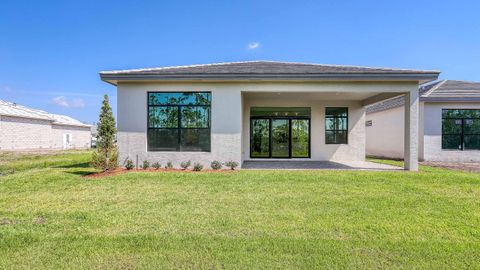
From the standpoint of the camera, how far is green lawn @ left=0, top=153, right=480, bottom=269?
325 centimetres

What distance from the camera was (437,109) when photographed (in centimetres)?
1516

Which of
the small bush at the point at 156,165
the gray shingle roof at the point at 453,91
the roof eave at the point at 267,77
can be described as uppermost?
the gray shingle roof at the point at 453,91

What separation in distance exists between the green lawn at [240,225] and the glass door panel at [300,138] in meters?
7.34

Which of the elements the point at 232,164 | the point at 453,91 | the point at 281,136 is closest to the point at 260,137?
the point at 281,136

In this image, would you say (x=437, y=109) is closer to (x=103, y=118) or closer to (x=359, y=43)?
(x=359, y=43)

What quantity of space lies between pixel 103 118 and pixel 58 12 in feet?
30.9

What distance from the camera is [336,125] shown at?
1530 cm

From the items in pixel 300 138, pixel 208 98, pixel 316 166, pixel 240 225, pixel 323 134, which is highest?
pixel 208 98

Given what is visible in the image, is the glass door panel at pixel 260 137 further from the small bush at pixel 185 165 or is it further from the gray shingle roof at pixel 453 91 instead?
the gray shingle roof at pixel 453 91

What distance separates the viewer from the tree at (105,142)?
380 inches

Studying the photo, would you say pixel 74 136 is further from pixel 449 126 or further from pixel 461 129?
pixel 461 129

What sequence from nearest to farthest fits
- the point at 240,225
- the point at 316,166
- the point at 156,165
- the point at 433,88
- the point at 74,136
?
1. the point at 240,225
2. the point at 156,165
3. the point at 316,166
4. the point at 433,88
5. the point at 74,136

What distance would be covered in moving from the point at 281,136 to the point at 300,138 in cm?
118

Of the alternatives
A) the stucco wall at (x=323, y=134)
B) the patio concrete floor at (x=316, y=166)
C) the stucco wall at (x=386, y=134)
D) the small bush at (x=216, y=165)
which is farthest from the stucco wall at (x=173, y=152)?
the stucco wall at (x=386, y=134)
